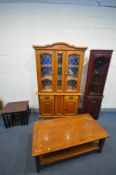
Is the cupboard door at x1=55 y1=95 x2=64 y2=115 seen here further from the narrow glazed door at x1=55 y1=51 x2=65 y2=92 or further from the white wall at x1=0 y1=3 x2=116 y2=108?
the white wall at x1=0 y1=3 x2=116 y2=108

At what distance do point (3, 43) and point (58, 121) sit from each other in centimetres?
207

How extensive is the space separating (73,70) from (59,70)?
34cm

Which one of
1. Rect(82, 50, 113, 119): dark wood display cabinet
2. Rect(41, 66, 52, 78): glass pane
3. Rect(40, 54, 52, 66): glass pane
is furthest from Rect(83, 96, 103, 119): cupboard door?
Rect(40, 54, 52, 66): glass pane

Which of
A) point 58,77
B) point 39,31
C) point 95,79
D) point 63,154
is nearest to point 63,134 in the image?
point 63,154

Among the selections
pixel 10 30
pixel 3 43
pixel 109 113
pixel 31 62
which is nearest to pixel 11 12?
pixel 10 30

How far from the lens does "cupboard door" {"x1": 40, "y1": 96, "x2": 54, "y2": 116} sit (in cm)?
243

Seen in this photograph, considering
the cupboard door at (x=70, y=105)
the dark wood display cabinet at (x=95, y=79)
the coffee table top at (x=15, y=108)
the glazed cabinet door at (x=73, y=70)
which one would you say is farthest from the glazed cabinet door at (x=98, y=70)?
the coffee table top at (x=15, y=108)

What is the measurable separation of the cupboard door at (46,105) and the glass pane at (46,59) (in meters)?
0.77

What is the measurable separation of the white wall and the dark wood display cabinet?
398 millimetres

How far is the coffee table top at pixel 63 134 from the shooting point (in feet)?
4.79

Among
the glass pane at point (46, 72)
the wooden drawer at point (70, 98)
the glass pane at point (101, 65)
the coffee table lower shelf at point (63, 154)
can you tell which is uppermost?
the glass pane at point (101, 65)

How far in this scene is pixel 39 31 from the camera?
90.1 inches

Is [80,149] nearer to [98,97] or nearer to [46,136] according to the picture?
[46,136]

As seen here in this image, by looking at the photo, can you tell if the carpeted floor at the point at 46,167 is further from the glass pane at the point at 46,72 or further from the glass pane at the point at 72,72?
the glass pane at the point at 72,72
